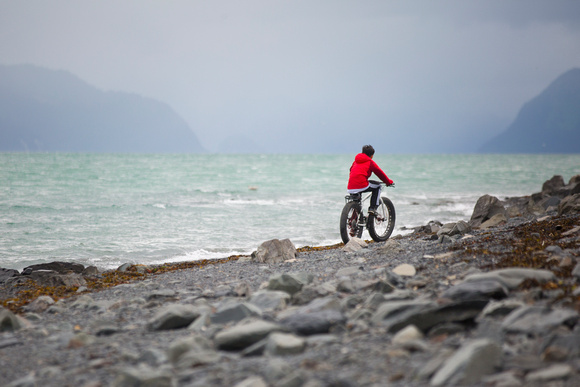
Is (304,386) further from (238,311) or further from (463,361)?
(238,311)

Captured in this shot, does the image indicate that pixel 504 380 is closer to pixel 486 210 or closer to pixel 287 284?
pixel 287 284

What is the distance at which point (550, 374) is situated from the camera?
11.0ft

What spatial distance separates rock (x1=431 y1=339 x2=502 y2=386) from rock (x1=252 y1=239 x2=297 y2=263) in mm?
6974

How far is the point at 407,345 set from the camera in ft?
13.5

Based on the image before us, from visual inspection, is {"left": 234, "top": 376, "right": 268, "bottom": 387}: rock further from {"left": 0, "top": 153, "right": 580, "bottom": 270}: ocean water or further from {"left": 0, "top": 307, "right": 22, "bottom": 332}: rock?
{"left": 0, "top": 153, "right": 580, "bottom": 270}: ocean water

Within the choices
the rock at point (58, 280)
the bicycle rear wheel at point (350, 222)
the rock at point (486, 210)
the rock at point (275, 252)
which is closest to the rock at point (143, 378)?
the rock at point (58, 280)

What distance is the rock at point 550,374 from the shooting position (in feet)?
11.0

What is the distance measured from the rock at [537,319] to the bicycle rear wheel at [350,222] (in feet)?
23.3

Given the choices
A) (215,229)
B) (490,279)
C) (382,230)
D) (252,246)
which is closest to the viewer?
(490,279)

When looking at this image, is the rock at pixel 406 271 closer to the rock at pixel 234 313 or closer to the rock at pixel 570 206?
the rock at pixel 234 313

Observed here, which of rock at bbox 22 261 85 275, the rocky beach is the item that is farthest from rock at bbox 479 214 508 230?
rock at bbox 22 261 85 275

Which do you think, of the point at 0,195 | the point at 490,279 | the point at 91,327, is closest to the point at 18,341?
the point at 91,327

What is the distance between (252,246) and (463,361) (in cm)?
1196

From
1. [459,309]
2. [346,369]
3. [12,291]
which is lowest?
[12,291]
